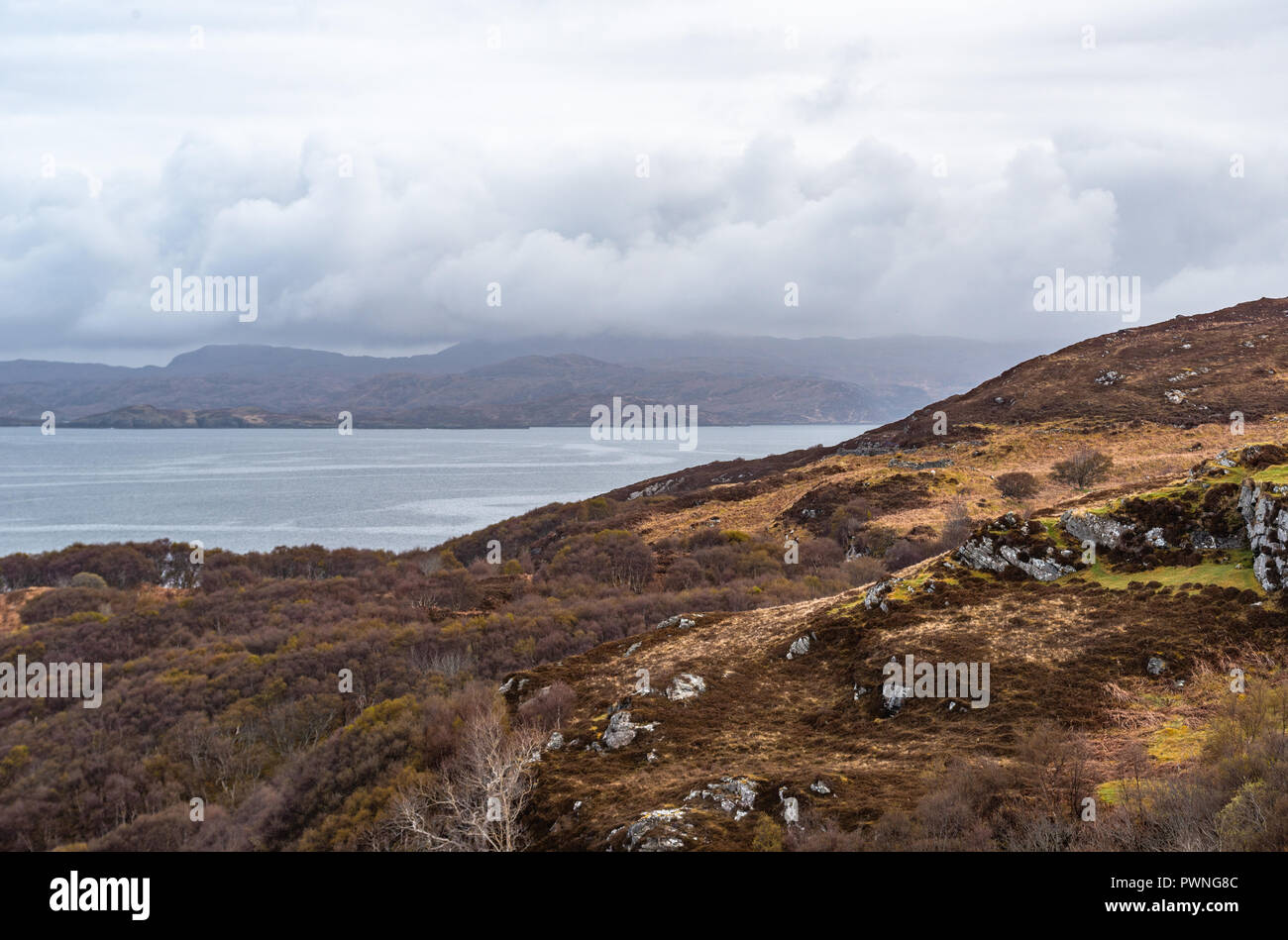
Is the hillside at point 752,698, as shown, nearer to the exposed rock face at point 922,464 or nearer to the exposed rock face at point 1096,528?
the exposed rock face at point 1096,528

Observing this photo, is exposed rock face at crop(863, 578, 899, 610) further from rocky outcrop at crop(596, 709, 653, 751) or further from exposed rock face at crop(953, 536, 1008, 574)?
rocky outcrop at crop(596, 709, 653, 751)

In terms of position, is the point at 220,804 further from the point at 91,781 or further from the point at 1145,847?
the point at 1145,847

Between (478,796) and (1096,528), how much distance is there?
17319 mm

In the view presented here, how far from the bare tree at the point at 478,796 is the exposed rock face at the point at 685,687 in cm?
346

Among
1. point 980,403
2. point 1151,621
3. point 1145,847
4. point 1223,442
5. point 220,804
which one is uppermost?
point 980,403

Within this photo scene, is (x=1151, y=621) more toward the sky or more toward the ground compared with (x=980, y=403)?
more toward the ground

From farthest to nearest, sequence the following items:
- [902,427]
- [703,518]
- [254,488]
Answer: [254,488], [902,427], [703,518]

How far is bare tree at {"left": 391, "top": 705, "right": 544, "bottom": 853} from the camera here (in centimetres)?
1413

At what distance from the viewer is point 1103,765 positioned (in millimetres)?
11773

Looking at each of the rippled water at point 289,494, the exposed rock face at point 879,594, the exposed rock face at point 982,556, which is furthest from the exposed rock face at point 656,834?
the rippled water at point 289,494

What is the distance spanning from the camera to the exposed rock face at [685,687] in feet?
61.9
